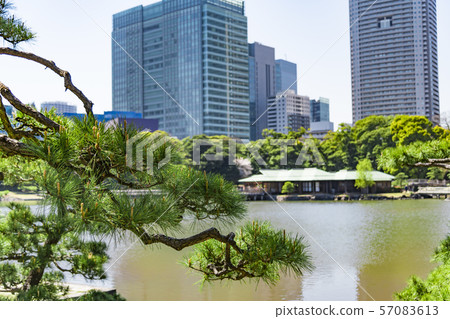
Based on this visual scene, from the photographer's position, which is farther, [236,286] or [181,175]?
[236,286]

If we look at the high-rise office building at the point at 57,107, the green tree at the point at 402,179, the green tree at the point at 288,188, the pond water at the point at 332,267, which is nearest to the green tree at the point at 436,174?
the green tree at the point at 402,179

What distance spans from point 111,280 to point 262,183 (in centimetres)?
1735

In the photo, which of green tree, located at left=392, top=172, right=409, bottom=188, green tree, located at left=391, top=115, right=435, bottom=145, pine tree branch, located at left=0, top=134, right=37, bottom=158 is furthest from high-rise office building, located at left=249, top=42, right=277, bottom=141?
pine tree branch, located at left=0, top=134, right=37, bottom=158

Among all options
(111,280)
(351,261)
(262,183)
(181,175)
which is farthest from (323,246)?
(262,183)

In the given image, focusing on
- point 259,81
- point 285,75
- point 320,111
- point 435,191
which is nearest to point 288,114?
point 259,81

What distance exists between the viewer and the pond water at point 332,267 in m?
5.60

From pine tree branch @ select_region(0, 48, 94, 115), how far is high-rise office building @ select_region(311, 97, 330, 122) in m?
54.3

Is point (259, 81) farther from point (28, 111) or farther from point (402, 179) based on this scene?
point (28, 111)

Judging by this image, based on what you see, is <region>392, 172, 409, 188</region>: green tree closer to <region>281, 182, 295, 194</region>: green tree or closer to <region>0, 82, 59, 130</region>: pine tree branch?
<region>281, 182, 295, 194</region>: green tree

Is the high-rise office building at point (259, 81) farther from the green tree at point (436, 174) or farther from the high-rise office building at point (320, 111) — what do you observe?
the high-rise office building at point (320, 111)

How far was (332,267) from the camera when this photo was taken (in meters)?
7.17

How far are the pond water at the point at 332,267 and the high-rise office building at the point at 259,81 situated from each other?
17.7 m
